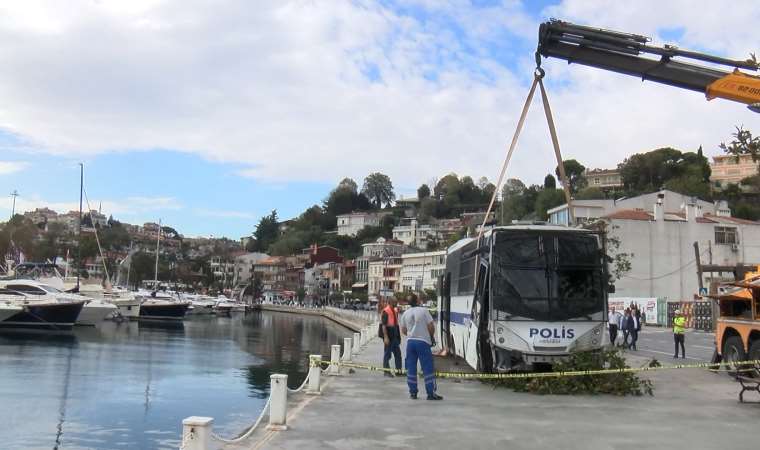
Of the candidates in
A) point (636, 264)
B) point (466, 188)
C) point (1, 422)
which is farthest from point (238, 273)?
point (1, 422)

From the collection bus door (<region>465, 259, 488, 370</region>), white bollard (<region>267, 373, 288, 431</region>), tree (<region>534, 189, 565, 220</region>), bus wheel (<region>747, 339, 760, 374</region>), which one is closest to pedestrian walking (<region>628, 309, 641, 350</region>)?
bus wheel (<region>747, 339, 760, 374</region>)

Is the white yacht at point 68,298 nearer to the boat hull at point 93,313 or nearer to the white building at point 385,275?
the boat hull at point 93,313

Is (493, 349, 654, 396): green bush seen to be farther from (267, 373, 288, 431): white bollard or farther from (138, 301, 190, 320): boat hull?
(138, 301, 190, 320): boat hull

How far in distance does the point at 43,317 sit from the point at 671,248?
49515 millimetres

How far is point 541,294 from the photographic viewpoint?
47.1 ft

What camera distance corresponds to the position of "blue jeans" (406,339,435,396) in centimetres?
1323

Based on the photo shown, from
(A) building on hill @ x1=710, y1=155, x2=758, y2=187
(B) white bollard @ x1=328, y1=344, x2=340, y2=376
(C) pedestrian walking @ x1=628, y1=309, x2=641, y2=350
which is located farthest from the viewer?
(A) building on hill @ x1=710, y1=155, x2=758, y2=187

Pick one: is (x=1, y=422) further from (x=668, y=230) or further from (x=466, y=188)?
(x=466, y=188)

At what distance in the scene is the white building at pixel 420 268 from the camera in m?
111

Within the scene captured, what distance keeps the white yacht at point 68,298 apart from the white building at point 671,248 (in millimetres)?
40836

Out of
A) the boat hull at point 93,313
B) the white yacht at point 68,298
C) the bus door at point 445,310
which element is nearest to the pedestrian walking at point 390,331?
the bus door at point 445,310

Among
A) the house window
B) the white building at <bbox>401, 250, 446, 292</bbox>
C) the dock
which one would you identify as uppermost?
the house window

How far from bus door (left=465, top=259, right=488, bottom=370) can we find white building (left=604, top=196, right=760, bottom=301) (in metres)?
46.3

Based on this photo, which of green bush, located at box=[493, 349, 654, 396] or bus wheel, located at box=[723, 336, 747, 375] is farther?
bus wheel, located at box=[723, 336, 747, 375]
